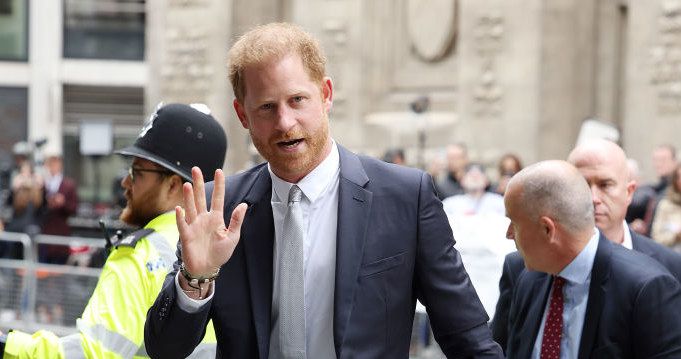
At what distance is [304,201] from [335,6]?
56.5 feet

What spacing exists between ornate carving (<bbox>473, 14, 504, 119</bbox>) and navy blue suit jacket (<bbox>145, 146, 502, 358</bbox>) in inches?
571

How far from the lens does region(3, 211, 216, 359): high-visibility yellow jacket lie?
11.5ft

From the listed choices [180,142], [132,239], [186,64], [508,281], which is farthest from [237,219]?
[186,64]

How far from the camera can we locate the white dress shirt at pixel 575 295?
374 centimetres

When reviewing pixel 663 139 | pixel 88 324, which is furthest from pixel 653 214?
pixel 88 324

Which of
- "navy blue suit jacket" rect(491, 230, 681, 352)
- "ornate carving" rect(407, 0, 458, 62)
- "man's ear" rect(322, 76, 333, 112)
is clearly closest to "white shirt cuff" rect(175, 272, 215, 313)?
"man's ear" rect(322, 76, 333, 112)

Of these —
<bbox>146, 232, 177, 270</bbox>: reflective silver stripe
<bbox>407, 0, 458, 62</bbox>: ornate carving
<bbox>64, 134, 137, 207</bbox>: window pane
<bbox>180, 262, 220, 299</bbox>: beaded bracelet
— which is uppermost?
<bbox>407, 0, 458, 62</bbox>: ornate carving

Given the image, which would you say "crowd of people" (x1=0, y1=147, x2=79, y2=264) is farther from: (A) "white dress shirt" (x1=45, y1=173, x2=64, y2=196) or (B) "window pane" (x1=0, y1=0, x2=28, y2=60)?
(B) "window pane" (x1=0, y1=0, x2=28, y2=60)

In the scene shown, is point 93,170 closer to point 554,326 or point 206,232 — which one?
point 554,326

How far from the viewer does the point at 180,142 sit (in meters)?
4.02

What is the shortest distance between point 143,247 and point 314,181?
1025 mm

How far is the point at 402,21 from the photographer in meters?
19.6

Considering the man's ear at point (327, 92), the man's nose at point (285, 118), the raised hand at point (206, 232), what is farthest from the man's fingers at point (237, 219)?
the man's ear at point (327, 92)

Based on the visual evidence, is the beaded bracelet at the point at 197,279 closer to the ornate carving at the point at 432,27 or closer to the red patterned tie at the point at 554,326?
the red patterned tie at the point at 554,326
